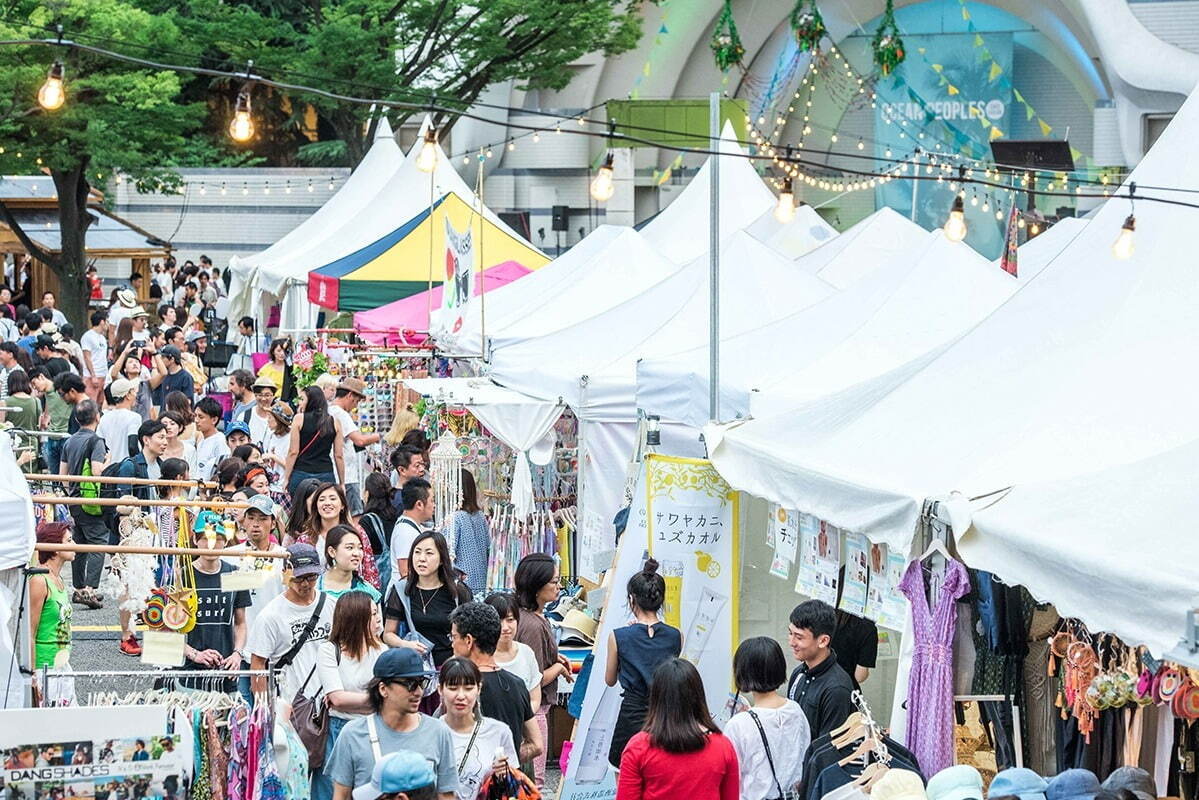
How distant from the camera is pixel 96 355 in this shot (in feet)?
68.4

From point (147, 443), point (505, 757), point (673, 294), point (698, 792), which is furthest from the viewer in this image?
point (673, 294)

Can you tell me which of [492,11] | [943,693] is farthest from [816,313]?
[492,11]

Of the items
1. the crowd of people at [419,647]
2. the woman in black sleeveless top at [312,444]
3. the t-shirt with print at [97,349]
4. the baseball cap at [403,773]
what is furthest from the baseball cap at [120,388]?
the baseball cap at [403,773]

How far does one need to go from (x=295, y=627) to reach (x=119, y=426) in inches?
286

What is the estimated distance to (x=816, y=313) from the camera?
1094cm

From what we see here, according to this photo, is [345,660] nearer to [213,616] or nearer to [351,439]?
[213,616]

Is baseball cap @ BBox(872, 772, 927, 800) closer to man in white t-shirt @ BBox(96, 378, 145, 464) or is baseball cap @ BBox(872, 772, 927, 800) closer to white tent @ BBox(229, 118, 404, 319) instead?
man in white t-shirt @ BBox(96, 378, 145, 464)

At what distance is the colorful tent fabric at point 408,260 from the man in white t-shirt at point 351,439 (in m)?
5.42

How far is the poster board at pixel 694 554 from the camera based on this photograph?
863cm

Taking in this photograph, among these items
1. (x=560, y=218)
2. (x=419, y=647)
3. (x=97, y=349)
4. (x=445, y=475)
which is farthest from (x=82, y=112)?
(x=419, y=647)

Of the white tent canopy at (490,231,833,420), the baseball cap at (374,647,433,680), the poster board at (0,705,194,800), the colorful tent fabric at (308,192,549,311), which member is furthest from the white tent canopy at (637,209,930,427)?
the colorful tent fabric at (308,192,549,311)

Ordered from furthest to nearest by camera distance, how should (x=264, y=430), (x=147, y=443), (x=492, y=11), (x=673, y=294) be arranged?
(x=492, y=11), (x=264, y=430), (x=673, y=294), (x=147, y=443)

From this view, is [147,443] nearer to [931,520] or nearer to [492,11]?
[931,520]

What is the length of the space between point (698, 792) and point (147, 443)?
23.0 feet
